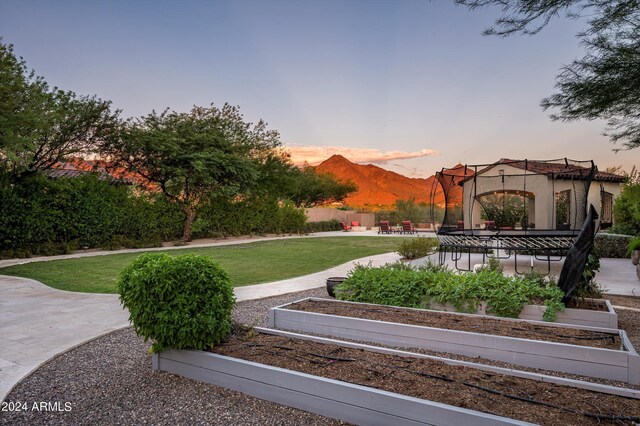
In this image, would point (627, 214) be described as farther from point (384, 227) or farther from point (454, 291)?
point (384, 227)

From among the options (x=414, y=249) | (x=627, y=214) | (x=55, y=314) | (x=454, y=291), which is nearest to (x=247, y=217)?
(x=414, y=249)

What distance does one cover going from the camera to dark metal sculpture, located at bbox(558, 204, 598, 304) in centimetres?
493

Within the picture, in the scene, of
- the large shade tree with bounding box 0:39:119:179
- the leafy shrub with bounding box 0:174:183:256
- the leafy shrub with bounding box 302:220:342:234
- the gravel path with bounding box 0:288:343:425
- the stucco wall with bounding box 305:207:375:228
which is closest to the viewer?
the gravel path with bounding box 0:288:343:425

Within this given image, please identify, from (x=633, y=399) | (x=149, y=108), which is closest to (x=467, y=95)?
(x=633, y=399)

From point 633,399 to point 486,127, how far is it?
12243 millimetres

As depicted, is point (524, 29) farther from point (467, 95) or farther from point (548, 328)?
point (467, 95)

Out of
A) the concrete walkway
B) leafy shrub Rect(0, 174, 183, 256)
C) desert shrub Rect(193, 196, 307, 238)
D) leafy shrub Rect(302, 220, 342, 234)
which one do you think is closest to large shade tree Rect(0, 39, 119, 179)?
leafy shrub Rect(0, 174, 183, 256)

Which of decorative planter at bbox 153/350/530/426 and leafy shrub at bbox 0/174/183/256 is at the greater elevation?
leafy shrub at bbox 0/174/183/256

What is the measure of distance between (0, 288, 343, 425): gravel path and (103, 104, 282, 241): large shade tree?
47.8 feet

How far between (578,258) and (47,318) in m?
7.21

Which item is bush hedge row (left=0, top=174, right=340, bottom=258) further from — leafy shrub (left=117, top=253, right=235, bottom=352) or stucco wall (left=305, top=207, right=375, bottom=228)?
leafy shrub (left=117, top=253, right=235, bottom=352)

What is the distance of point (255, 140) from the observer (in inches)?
945

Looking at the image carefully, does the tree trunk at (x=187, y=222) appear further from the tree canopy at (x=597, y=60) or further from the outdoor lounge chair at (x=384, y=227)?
the tree canopy at (x=597, y=60)

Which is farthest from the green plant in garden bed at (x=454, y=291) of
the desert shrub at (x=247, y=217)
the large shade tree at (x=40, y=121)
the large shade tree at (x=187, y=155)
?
the desert shrub at (x=247, y=217)
